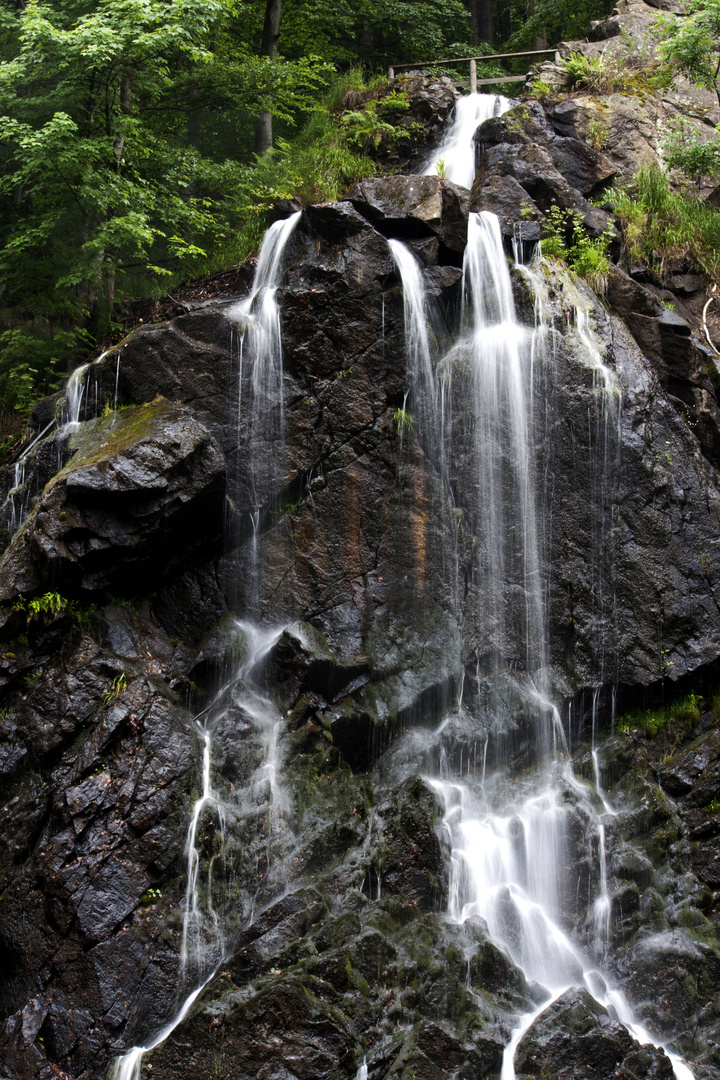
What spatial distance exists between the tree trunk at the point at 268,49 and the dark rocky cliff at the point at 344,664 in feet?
16.5

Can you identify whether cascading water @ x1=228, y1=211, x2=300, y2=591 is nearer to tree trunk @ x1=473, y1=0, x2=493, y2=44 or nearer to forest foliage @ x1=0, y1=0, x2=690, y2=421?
forest foliage @ x1=0, y1=0, x2=690, y2=421

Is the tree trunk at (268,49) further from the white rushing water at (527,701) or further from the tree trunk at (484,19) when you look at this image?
the tree trunk at (484,19)

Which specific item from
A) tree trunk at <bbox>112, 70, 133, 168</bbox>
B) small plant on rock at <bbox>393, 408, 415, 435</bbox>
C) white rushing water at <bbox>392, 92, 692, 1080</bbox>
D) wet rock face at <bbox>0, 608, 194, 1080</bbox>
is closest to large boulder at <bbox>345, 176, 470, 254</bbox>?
white rushing water at <bbox>392, 92, 692, 1080</bbox>

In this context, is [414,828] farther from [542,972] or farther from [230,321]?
[230,321]

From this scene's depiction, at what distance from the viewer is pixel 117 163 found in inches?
465

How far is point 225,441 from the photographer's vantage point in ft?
32.0

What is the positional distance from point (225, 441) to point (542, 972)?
666 centimetres

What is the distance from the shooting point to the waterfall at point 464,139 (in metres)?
12.7

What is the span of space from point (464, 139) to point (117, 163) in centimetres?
566

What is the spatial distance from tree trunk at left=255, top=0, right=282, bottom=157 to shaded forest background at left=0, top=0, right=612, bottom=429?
4 centimetres

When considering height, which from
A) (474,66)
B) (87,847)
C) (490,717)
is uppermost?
(474,66)

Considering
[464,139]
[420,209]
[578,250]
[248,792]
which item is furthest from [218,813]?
[464,139]

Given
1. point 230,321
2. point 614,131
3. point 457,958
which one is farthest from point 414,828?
point 614,131

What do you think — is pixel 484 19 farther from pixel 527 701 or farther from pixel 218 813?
pixel 218 813
